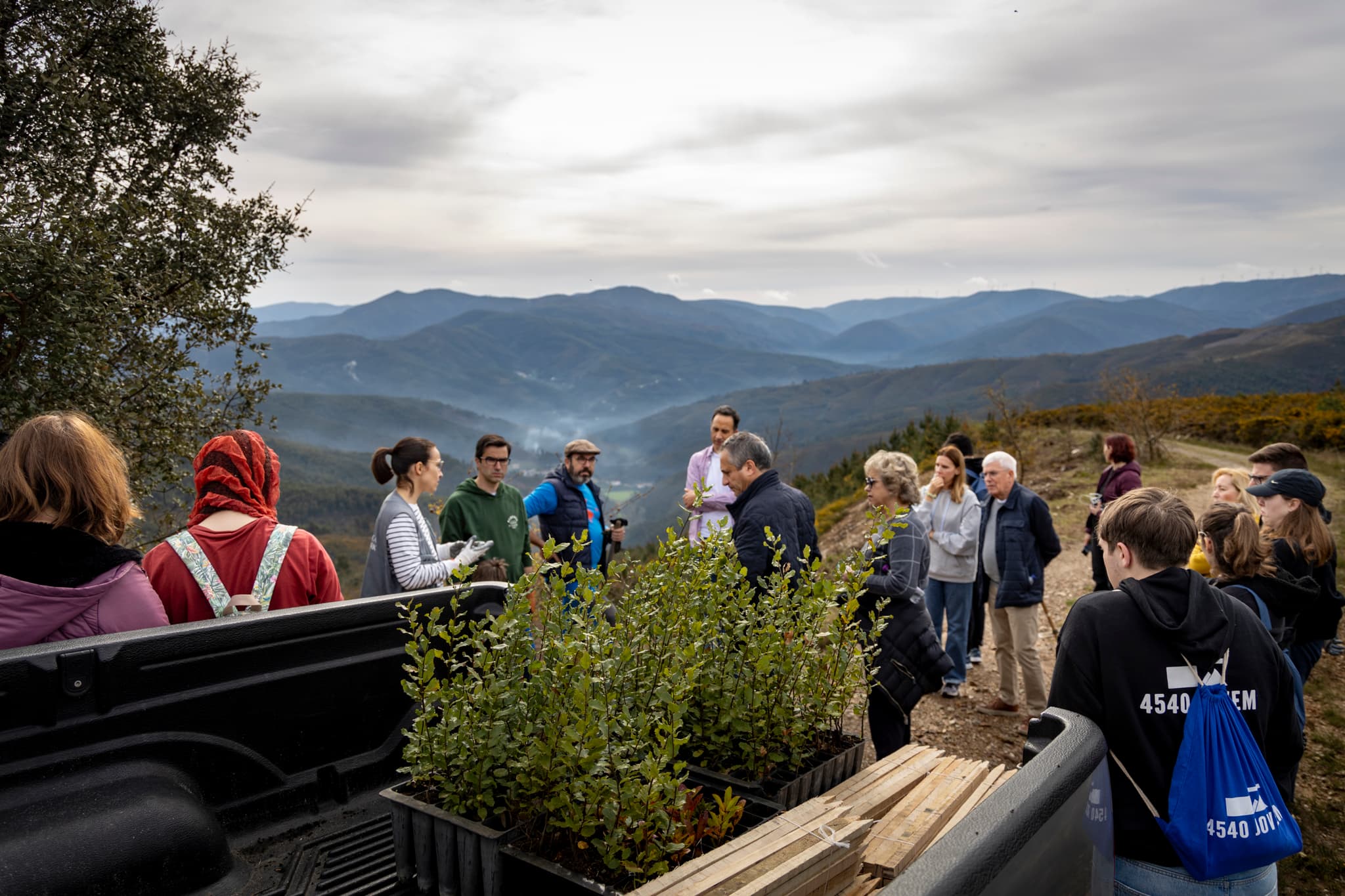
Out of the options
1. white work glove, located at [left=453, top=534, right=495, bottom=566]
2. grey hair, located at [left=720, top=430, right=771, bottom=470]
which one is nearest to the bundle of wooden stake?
grey hair, located at [left=720, top=430, right=771, bottom=470]

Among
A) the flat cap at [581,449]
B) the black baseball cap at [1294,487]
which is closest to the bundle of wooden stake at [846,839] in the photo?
the black baseball cap at [1294,487]

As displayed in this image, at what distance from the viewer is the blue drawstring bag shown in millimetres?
2023

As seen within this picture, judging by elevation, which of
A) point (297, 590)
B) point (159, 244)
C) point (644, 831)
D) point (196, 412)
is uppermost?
point (159, 244)

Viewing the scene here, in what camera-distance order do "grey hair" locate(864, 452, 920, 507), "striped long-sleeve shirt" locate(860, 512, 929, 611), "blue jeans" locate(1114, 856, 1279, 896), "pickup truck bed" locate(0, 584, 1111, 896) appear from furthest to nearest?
1. "grey hair" locate(864, 452, 920, 507)
2. "striped long-sleeve shirt" locate(860, 512, 929, 611)
3. "blue jeans" locate(1114, 856, 1279, 896)
4. "pickup truck bed" locate(0, 584, 1111, 896)

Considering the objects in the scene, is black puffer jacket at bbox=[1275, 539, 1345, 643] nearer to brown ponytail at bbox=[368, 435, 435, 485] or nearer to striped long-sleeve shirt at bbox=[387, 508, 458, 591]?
striped long-sleeve shirt at bbox=[387, 508, 458, 591]

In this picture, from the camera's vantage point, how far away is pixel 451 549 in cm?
493

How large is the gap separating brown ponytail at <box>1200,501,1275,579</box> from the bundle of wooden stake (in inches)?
71.7

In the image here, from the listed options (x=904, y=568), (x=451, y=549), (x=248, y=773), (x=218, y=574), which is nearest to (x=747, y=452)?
(x=904, y=568)

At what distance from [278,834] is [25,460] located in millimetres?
1329

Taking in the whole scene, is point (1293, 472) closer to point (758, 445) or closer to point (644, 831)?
point (758, 445)

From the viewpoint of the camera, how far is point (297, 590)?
2.96 m

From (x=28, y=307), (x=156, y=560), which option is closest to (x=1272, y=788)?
(x=156, y=560)

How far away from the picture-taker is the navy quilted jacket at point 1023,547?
229 inches

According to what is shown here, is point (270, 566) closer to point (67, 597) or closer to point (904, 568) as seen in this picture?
point (67, 597)
